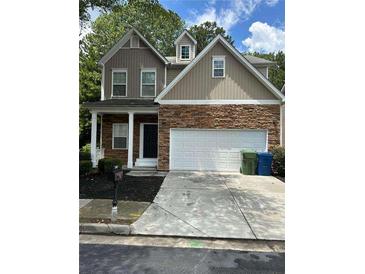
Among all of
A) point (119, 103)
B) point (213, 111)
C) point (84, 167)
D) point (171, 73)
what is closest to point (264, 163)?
point (213, 111)

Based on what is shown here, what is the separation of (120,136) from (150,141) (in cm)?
162

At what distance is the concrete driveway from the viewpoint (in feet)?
14.2

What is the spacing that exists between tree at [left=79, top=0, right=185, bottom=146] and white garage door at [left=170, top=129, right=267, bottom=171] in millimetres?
5039

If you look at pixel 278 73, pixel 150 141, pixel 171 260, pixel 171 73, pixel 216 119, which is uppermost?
pixel 278 73

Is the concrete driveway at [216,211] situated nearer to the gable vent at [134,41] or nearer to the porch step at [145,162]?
the porch step at [145,162]

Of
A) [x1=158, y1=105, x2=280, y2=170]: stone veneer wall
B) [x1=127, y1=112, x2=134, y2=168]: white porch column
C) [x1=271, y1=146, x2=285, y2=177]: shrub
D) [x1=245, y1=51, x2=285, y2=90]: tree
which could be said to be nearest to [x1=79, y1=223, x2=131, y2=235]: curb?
[x1=158, y1=105, x2=280, y2=170]: stone veneer wall

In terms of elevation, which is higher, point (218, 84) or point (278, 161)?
point (218, 84)

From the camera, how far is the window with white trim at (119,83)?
13180mm

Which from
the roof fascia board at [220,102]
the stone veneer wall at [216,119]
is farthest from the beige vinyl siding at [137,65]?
the stone veneer wall at [216,119]

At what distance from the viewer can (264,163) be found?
10.3m

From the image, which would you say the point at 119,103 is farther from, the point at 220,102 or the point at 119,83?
the point at 220,102
